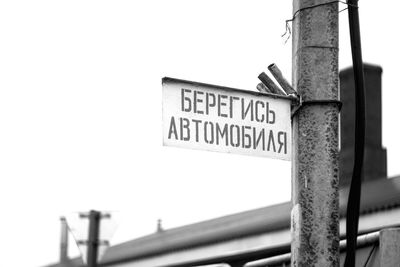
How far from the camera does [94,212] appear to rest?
1054 cm

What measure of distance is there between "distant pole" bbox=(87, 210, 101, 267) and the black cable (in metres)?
5.96

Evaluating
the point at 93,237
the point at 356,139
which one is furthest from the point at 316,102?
the point at 93,237

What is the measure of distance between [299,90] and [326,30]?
327mm

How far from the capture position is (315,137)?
15.7 feet

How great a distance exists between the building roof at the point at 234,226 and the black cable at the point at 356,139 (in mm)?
12496

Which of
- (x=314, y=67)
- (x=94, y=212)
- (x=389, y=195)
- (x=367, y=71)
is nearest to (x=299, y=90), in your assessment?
(x=314, y=67)

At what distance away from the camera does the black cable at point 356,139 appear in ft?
15.6

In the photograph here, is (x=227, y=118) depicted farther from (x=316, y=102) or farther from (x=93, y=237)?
(x=93, y=237)

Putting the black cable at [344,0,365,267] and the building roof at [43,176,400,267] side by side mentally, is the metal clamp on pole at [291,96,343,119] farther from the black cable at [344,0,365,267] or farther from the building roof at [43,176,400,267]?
the building roof at [43,176,400,267]

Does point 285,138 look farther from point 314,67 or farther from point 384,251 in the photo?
point 384,251

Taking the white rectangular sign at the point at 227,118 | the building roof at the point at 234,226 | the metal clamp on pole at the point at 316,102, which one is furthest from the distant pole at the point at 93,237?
the building roof at the point at 234,226

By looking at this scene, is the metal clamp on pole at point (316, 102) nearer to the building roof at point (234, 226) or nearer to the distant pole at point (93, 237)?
the distant pole at point (93, 237)

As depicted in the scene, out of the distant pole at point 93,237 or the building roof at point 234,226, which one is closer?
the distant pole at point 93,237

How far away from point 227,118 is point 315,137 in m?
0.45
